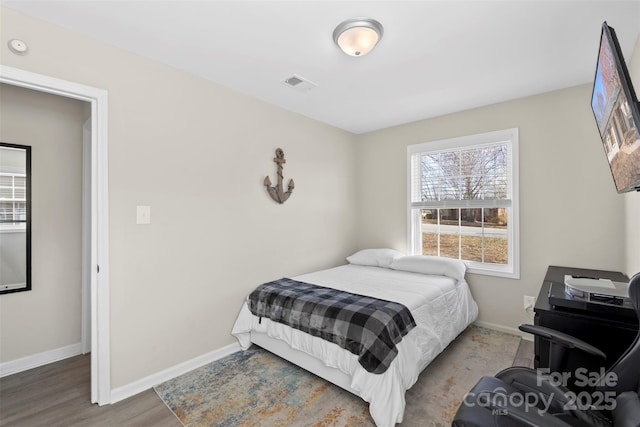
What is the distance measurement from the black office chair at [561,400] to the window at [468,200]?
2.03 metres

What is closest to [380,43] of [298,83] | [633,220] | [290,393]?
[298,83]

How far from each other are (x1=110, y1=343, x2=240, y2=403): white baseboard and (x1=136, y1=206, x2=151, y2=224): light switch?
1.17 m

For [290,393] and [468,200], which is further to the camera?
[468,200]

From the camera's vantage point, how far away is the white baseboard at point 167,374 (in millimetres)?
2068

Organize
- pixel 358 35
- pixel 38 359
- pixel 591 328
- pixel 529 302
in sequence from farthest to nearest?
pixel 529 302 < pixel 38 359 < pixel 358 35 < pixel 591 328

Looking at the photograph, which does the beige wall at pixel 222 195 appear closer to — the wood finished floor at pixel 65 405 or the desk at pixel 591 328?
the wood finished floor at pixel 65 405

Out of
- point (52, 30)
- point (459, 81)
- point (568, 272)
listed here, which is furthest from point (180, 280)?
point (568, 272)

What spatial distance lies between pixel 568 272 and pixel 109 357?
146 inches

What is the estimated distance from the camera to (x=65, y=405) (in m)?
2.00

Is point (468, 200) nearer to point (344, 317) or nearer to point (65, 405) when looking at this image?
point (344, 317)

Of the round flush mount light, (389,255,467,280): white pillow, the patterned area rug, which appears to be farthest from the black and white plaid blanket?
the round flush mount light

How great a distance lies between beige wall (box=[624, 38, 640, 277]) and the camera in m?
1.97

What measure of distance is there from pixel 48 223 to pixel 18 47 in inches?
60.1

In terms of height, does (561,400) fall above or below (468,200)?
below
